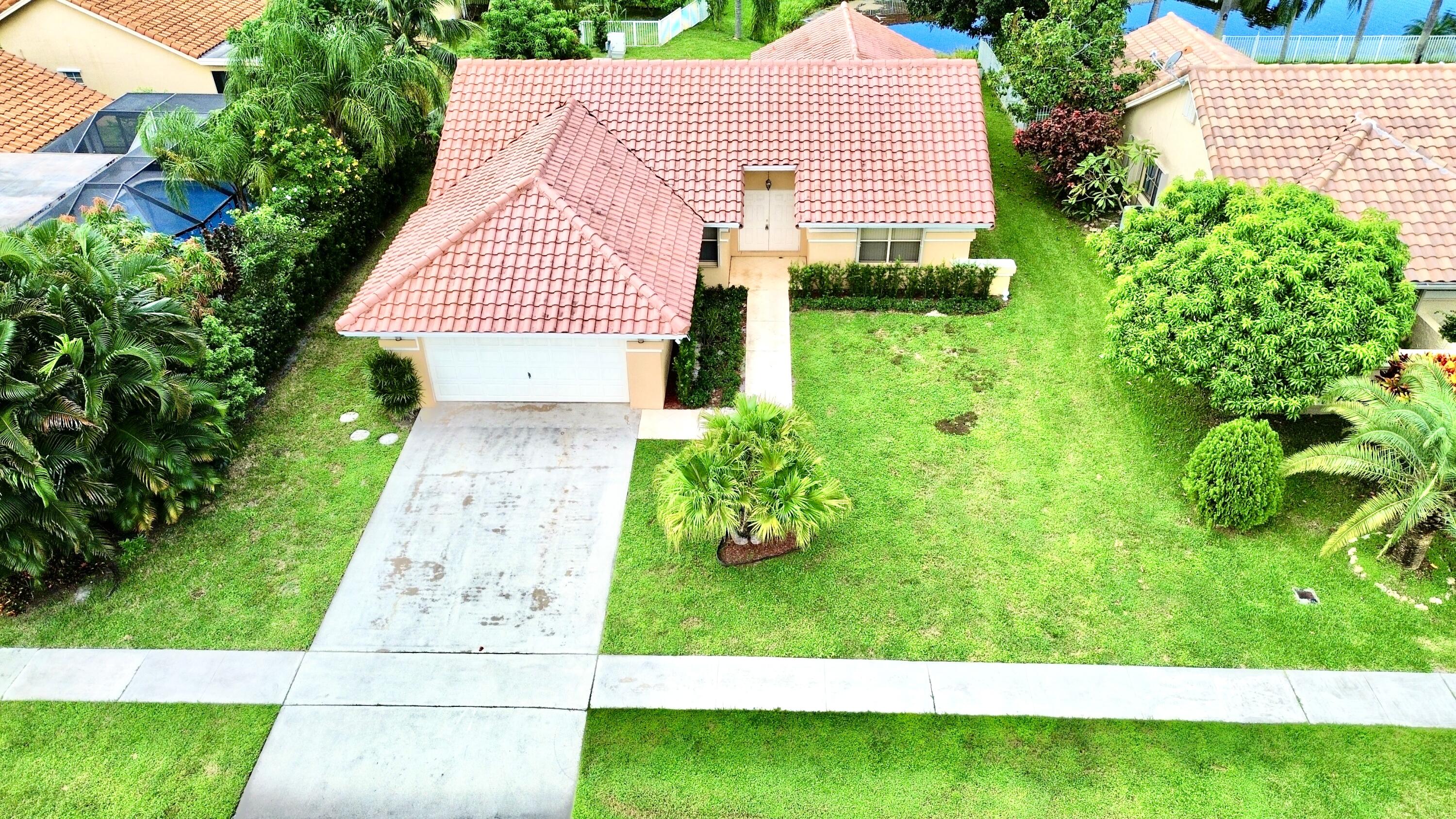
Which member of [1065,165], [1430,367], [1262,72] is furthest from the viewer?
[1065,165]

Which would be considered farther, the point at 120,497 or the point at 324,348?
the point at 324,348

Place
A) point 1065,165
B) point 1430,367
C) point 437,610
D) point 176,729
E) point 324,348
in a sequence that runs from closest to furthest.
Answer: point 176,729 → point 437,610 → point 1430,367 → point 324,348 → point 1065,165

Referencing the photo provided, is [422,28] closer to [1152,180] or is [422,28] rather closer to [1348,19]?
[1152,180]

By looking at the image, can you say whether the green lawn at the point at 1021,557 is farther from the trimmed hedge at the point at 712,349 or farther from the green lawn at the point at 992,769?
the trimmed hedge at the point at 712,349

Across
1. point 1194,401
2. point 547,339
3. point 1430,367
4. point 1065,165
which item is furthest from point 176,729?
point 1065,165

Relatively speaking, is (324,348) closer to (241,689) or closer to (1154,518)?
(241,689)

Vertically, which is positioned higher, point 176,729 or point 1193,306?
Answer: point 1193,306

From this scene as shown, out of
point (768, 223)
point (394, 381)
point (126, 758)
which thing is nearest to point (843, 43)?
point (768, 223)

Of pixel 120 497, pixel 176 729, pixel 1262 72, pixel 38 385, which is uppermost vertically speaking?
pixel 1262 72
